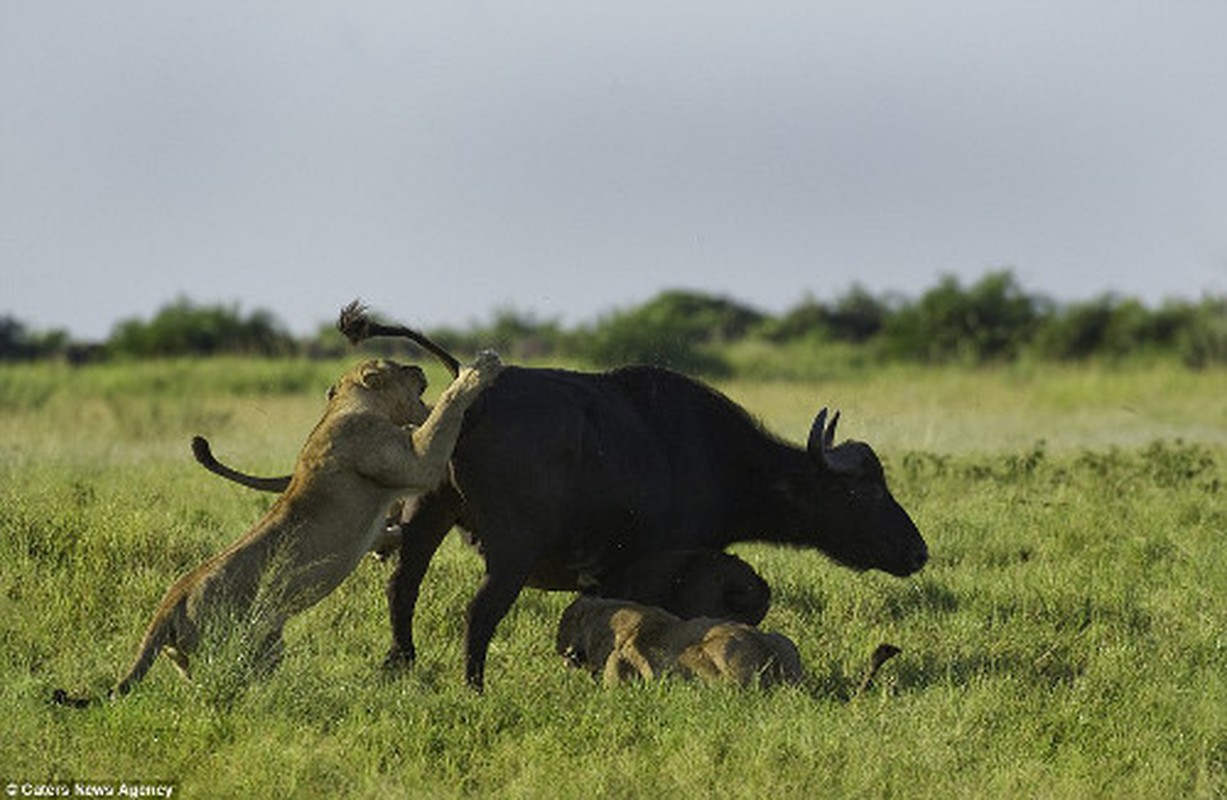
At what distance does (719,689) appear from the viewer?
796 cm

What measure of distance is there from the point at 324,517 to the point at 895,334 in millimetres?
34592

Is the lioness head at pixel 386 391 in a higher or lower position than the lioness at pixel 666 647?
higher

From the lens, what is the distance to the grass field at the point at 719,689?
23.0ft

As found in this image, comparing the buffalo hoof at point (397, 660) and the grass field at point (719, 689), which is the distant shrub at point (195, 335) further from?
the buffalo hoof at point (397, 660)

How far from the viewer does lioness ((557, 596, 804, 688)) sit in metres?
8.13

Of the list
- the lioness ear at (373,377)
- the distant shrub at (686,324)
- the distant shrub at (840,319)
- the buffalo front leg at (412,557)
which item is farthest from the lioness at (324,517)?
the distant shrub at (840,319)

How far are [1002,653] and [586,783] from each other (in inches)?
128

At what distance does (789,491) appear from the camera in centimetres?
1023

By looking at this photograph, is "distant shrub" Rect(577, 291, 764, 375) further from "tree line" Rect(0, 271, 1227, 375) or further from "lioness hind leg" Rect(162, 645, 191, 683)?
"lioness hind leg" Rect(162, 645, 191, 683)

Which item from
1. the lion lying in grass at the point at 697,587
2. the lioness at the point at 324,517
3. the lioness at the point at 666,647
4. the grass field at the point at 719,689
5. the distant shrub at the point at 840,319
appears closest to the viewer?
the grass field at the point at 719,689

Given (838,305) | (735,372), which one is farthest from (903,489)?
(838,305)

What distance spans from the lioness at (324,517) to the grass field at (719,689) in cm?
24

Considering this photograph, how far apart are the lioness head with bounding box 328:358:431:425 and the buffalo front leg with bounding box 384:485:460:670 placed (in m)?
0.57

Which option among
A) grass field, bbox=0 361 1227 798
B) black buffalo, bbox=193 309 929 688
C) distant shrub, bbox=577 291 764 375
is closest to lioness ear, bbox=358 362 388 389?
black buffalo, bbox=193 309 929 688
